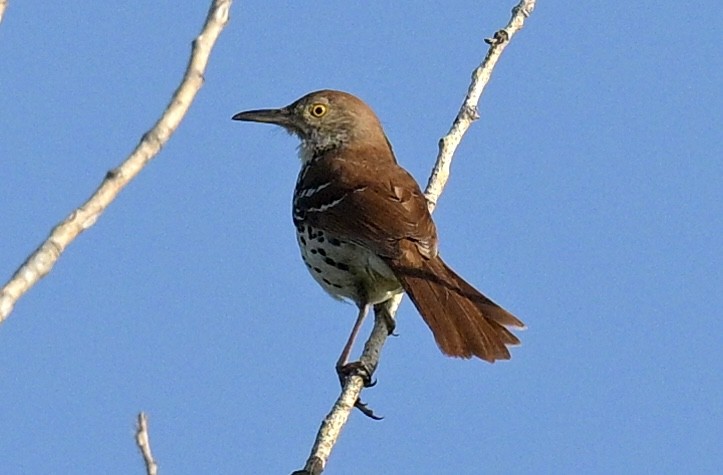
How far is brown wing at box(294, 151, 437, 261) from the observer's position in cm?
665

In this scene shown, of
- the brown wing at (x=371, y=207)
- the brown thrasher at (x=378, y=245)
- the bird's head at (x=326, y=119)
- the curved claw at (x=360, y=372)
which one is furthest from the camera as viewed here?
the bird's head at (x=326, y=119)

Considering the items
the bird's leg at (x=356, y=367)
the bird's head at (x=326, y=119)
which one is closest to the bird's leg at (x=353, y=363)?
the bird's leg at (x=356, y=367)

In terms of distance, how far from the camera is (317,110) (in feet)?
27.3

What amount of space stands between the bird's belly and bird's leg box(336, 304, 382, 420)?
3.2 inches

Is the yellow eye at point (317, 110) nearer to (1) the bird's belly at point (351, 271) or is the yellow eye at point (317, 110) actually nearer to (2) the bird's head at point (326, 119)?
(2) the bird's head at point (326, 119)

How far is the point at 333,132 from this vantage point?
8.24 metres

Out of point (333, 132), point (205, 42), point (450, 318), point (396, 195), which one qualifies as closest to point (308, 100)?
point (333, 132)

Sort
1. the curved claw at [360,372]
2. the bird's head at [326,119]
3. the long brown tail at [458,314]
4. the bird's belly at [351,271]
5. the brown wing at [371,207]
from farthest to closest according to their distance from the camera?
the bird's head at [326,119]
the bird's belly at [351,271]
the brown wing at [371,207]
the long brown tail at [458,314]
the curved claw at [360,372]

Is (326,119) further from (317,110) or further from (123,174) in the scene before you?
(123,174)

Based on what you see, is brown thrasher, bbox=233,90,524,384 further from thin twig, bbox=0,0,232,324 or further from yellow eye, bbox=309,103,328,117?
thin twig, bbox=0,0,232,324

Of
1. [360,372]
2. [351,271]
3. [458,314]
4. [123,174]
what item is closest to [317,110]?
[351,271]

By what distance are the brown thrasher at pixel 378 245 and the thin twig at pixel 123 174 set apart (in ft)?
10.4

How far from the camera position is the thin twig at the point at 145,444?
293cm

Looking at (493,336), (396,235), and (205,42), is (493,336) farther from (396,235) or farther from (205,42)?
(205,42)
